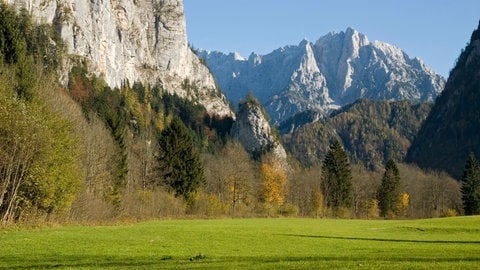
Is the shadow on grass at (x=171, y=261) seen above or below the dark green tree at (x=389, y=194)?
below

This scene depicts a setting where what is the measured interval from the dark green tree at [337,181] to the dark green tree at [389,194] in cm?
1134

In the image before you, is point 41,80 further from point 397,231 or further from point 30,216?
point 397,231

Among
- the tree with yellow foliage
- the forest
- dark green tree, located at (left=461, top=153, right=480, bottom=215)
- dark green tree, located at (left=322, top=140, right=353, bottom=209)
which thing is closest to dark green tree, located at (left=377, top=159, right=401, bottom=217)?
the forest

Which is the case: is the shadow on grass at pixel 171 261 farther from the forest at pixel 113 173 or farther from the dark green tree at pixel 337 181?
the dark green tree at pixel 337 181

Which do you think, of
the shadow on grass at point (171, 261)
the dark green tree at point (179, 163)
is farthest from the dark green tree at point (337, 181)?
the shadow on grass at point (171, 261)

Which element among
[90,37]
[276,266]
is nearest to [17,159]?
[276,266]

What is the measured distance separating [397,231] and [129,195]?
3535 cm

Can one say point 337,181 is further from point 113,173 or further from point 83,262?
point 83,262

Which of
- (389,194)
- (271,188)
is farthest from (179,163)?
(389,194)

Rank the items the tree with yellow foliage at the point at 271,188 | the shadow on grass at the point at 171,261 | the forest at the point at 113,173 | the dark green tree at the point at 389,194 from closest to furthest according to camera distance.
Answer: the shadow on grass at the point at 171,261 < the forest at the point at 113,173 < the tree with yellow foliage at the point at 271,188 < the dark green tree at the point at 389,194

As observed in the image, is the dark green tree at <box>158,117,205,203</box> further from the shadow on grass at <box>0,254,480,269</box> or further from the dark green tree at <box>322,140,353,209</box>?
the shadow on grass at <box>0,254,480,269</box>

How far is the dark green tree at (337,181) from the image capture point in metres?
105

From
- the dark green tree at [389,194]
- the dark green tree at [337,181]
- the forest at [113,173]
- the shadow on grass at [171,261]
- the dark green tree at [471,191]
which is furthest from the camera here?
the dark green tree at [389,194]

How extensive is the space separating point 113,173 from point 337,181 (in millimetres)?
56135
